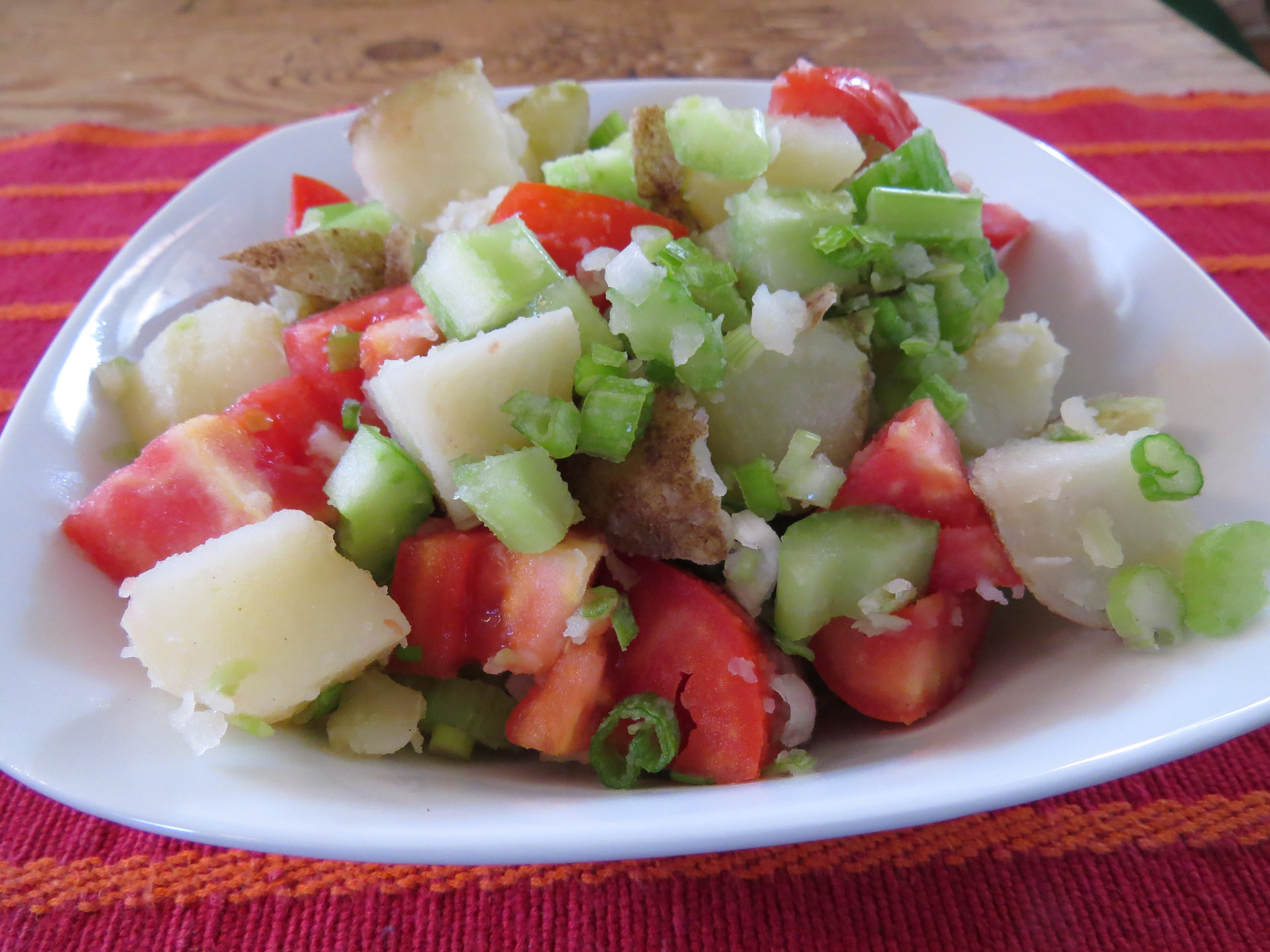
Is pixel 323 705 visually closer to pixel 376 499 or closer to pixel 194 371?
pixel 376 499

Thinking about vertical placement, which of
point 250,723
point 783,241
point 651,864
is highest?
point 783,241

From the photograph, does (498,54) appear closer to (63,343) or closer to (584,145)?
(584,145)

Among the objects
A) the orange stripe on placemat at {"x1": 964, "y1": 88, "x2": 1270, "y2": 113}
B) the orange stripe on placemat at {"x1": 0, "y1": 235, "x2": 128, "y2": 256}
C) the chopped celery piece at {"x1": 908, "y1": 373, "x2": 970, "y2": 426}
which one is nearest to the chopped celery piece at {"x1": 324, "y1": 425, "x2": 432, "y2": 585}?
the chopped celery piece at {"x1": 908, "y1": 373, "x2": 970, "y2": 426}

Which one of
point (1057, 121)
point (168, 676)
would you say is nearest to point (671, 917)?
point (168, 676)

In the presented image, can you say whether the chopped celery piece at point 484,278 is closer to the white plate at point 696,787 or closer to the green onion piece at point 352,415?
the green onion piece at point 352,415

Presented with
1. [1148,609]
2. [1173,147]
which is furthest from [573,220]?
[1173,147]
